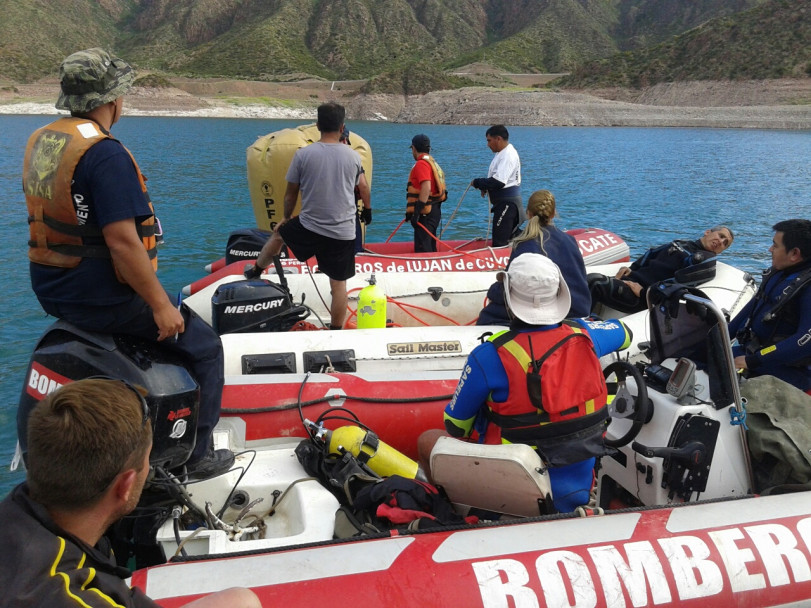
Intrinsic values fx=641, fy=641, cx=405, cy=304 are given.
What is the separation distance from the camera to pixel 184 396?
112 inches

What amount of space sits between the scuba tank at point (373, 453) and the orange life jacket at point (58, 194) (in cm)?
142

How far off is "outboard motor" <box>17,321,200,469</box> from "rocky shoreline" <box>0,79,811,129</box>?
5956 centimetres

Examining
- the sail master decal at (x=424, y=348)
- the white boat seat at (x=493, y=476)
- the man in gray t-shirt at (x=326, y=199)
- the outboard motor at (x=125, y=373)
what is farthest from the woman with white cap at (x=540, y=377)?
the man in gray t-shirt at (x=326, y=199)

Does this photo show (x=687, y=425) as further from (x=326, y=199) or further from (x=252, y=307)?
Result: (x=252, y=307)

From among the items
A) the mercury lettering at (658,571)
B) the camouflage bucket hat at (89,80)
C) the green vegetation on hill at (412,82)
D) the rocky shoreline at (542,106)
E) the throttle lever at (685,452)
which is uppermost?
the green vegetation on hill at (412,82)

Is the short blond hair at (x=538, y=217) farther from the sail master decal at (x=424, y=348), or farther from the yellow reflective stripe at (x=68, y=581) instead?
the yellow reflective stripe at (x=68, y=581)

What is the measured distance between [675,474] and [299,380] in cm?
A: 224

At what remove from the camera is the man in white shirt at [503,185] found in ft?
25.9

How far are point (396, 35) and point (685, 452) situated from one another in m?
134

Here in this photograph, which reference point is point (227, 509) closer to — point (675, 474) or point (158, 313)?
point (158, 313)

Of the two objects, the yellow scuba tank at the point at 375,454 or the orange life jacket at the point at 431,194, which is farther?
the orange life jacket at the point at 431,194

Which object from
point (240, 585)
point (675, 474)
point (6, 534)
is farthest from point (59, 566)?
point (675, 474)

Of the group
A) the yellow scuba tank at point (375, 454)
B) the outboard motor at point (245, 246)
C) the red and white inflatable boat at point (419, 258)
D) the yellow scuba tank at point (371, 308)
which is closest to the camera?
the yellow scuba tank at point (375, 454)

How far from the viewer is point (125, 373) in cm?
271
